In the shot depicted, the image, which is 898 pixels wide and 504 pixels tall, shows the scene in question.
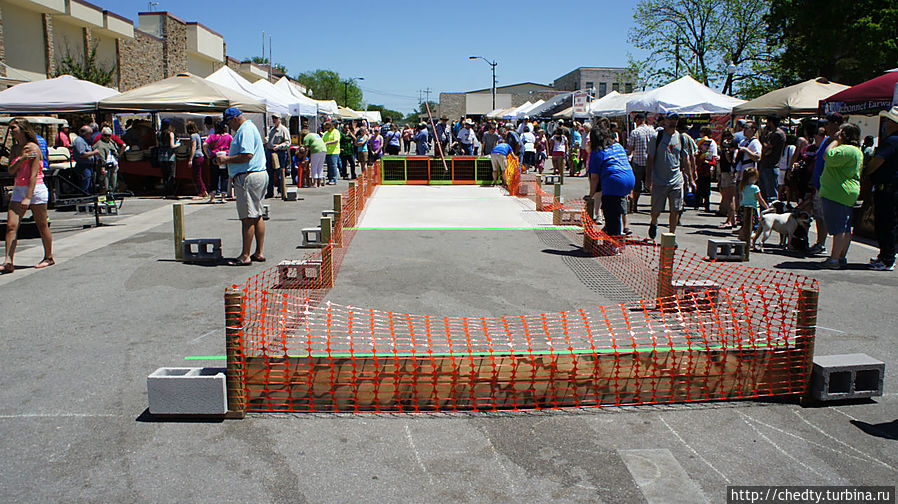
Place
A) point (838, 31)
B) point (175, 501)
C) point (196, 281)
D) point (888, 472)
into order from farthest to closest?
point (838, 31), point (196, 281), point (888, 472), point (175, 501)

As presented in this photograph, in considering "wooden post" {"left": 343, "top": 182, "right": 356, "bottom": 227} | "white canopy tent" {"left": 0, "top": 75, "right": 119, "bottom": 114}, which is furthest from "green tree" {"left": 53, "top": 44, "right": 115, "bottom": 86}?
"wooden post" {"left": 343, "top": 182, "right": 356, "bottom": 227}

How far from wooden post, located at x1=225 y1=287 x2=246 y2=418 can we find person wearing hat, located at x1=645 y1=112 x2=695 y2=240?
297 inches

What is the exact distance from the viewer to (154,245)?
1080cm

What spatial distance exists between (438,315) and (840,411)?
138 inches

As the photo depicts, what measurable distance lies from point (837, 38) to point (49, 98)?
38.8 m

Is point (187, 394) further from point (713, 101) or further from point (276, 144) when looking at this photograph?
point (713, 101)

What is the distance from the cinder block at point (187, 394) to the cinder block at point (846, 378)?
389 cm

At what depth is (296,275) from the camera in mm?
7805

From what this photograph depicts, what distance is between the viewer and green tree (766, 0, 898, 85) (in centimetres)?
3572

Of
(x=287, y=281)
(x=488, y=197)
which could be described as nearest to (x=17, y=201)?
(x=287, y=281)

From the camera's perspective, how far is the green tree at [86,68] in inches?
1185

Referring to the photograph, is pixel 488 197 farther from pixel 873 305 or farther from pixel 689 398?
pixel 689 398

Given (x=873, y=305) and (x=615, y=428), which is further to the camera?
(x=873, y=305)

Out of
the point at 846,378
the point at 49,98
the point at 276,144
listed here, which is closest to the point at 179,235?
the point at 276,144
